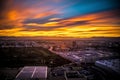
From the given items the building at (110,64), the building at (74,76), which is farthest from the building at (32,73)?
the building at (110,64)

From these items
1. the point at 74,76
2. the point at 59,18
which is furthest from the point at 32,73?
the point at 59,18

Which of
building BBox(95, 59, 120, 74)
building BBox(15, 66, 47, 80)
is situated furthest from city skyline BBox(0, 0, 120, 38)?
building BBox(15, 66, 47, 80)

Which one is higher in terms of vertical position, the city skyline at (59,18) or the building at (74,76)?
the city skyline at (59,18)

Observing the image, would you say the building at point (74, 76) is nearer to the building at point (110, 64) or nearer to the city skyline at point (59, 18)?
the building at point (110, 64)

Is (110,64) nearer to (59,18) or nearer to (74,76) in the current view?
(74,76)

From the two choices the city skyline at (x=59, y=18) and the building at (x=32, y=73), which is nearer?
the building at (x=32, y=73)
